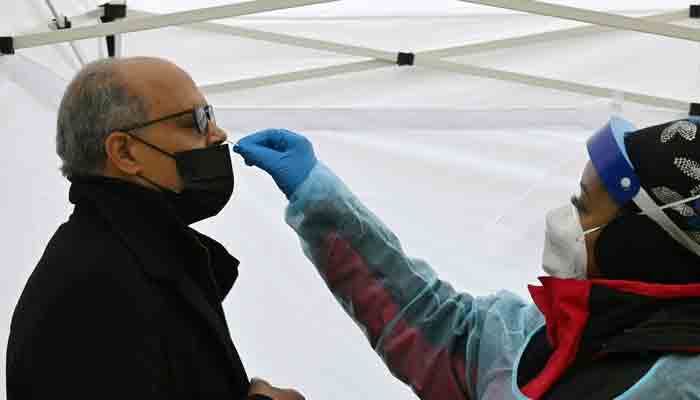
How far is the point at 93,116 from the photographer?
79.4 inches

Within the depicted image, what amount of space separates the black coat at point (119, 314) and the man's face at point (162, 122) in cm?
8

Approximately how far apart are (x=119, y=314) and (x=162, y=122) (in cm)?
42

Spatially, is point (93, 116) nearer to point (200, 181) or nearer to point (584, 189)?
point (200, 181)

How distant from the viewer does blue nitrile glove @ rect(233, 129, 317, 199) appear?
2.13 m

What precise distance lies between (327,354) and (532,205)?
0.86 meters

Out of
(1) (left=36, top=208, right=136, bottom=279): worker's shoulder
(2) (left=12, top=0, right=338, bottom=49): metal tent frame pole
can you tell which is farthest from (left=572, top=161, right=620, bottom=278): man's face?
(2) (left=12, top=0, right=338, bottom=49): metal tent frame pole

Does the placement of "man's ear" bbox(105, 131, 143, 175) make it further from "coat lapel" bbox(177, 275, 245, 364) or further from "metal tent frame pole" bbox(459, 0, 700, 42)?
"metal tent frame pole" bbox(459, 0, 700, 42)

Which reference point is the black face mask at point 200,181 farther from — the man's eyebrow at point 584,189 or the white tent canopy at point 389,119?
the white tent canopy at point 389,119

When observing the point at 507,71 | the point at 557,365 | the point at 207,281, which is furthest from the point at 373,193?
the point at 557,365

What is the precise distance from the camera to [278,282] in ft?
11.1

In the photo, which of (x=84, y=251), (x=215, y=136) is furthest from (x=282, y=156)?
(x=84, y=251)

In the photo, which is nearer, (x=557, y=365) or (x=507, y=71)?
(x=557, y=365)

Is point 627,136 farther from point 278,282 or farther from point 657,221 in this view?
point 278,282

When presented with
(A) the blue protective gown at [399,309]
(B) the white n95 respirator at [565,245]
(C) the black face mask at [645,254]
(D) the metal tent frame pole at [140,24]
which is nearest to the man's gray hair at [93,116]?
(A) the blue protective gown at [399,309]
